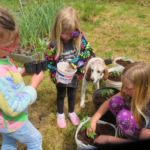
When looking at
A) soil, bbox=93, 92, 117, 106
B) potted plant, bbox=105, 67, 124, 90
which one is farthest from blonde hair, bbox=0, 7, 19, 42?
potted plant, bbox=105, 67, 124, 90

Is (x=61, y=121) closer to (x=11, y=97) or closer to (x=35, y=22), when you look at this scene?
(x=11, y=97)

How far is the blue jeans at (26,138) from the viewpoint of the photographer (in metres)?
1.12

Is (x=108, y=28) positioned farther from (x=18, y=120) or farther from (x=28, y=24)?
(x=18, y=120)

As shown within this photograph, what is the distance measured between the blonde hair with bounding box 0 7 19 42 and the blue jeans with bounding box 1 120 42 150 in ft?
2.30

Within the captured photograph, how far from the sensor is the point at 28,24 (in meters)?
3.13

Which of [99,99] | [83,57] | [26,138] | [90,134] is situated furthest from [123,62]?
[26,138]

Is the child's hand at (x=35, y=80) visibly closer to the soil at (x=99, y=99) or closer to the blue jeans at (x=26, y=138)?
the blue jeans at (x=26, y=138)

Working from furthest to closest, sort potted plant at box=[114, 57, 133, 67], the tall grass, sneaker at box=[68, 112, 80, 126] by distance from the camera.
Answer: the tall grass → potted plant at box=[114, 57, 133, 67] → sneaker at box=[68, 112, 80, 126]

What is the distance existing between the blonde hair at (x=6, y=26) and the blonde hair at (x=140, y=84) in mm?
945

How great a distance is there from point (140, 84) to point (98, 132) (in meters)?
0.70

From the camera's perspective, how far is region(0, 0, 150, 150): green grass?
75.1 inches

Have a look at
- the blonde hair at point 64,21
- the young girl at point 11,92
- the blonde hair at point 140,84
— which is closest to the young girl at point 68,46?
the blonde hair at point 64,21

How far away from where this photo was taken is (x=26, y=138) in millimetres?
1172

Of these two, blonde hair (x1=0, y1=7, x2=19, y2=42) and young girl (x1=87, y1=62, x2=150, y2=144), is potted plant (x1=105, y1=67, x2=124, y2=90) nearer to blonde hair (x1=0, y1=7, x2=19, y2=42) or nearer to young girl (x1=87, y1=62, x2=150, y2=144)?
young girl (x1=87, y1=62, x2=150, y2=144)
